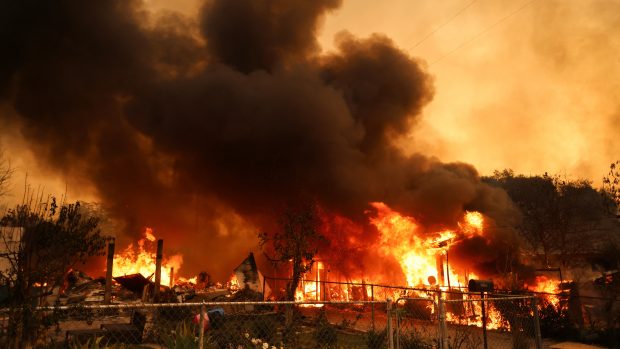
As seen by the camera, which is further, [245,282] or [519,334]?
[245,282]

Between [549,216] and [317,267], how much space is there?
14261mm

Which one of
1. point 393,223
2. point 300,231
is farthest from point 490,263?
point 300,231

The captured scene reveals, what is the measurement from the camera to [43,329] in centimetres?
602

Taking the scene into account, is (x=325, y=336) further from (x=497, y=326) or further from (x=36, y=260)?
(x=497, y=326)

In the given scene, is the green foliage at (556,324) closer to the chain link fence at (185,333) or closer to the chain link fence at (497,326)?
the chain link fence at (497,326)

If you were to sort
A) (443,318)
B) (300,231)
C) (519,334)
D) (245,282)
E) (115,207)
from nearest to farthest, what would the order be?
(443,318), (519,334), (300,231), (245,282), (115,207)

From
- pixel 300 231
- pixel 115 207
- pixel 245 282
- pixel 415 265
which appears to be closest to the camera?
pixel 300 231

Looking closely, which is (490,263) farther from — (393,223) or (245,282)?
(245,282)

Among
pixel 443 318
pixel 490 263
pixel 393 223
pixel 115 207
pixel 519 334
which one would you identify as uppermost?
pixel 115 207

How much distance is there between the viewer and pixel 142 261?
2694 centimetres

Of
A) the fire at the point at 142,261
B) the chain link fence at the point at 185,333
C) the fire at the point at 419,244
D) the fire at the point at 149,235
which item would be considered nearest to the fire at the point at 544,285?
the fire at the point at 419,244

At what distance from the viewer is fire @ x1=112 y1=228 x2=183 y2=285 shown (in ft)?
86.3

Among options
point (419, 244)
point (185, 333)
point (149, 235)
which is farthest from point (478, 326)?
point (149, 235)

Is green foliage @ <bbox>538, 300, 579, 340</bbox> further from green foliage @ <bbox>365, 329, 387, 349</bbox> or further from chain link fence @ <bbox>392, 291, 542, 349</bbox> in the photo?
green foliage @ <bbox>365, 329, 387, 349</bbox>
